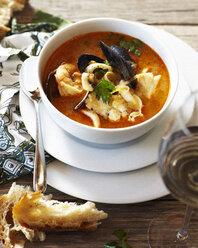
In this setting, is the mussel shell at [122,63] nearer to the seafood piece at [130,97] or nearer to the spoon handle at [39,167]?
the seafood piece at [130,97]

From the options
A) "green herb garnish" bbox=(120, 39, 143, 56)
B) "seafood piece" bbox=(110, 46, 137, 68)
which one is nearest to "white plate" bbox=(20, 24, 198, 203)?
"seafood piece" bbox=(110, 46, 137, 68)

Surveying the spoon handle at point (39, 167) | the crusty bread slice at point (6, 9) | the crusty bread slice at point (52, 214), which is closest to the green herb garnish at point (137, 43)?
the spoon handle at point (39, 167)

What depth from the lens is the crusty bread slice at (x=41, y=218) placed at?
7.15ft

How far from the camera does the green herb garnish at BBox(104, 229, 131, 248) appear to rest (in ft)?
7.37

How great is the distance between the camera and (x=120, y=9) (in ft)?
11.6

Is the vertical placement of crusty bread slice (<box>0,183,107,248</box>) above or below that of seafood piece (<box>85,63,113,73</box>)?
below

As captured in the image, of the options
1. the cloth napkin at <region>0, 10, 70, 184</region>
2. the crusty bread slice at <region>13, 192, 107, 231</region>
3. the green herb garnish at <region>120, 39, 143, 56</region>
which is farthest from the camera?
the green herb garnish at <region>120, 39, 143, 56</region>

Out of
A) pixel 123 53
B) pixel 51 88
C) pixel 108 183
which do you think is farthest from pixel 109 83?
pixel 108 183

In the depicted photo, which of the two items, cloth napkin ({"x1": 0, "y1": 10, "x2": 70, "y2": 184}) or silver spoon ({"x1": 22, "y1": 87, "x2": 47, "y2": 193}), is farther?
cloth napkin ({"x1": 0, "y1": 10, "x2": 70, "y2": 184})

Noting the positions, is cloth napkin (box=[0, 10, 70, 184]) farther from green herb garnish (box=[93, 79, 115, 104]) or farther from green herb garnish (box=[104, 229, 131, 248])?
green herb garnish (box=[104, 229, 131, 248])

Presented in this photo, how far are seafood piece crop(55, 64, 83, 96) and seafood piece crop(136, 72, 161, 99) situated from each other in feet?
1.21

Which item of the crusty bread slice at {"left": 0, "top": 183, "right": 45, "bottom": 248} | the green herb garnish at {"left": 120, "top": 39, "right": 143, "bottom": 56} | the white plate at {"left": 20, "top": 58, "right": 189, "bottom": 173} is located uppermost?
the green herb garnish at {"left": 120, "top": 39, "right": 143, "bottom": 56}

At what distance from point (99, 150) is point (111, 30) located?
0.94 meters

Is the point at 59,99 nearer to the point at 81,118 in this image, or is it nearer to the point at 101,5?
the point at 81,118
